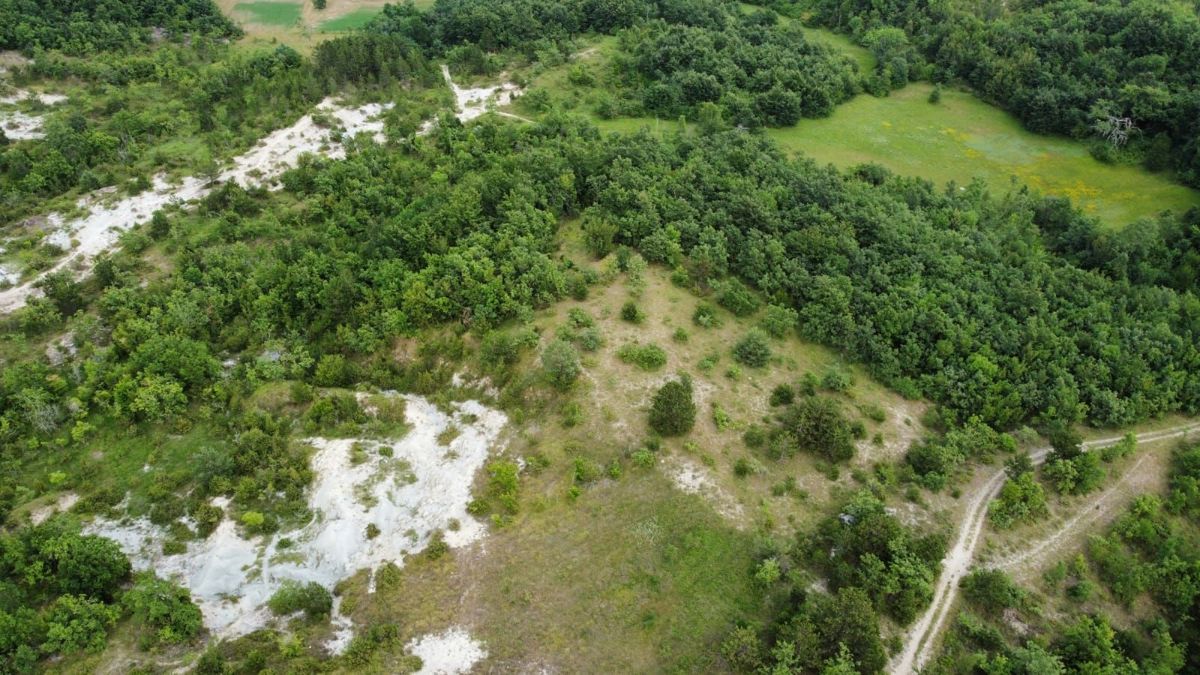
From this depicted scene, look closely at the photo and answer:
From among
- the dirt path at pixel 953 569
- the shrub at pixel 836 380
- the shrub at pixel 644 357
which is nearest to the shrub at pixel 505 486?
the shrub at pixel 644 357

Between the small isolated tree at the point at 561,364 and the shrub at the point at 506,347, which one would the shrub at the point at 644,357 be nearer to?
the small isolated tree at the point at 561,364

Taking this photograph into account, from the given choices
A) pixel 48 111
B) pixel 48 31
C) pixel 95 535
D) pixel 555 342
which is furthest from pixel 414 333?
pixel 48 31

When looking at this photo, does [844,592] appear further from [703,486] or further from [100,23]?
[100,23]

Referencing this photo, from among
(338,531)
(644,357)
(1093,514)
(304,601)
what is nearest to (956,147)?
(1093,514)

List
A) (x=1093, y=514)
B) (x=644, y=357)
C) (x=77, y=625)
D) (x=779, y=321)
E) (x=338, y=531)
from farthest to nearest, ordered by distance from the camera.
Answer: (x=779, y=321) → (x=644, y=357) → (x=1093, y=514) → (x=338, y=531) → (x=77, y=625)

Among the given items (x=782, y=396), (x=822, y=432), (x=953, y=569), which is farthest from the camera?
(x=782, y=396)

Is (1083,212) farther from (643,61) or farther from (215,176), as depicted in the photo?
(215,176)

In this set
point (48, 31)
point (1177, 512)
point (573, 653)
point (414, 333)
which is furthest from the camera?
point (48, 31)
